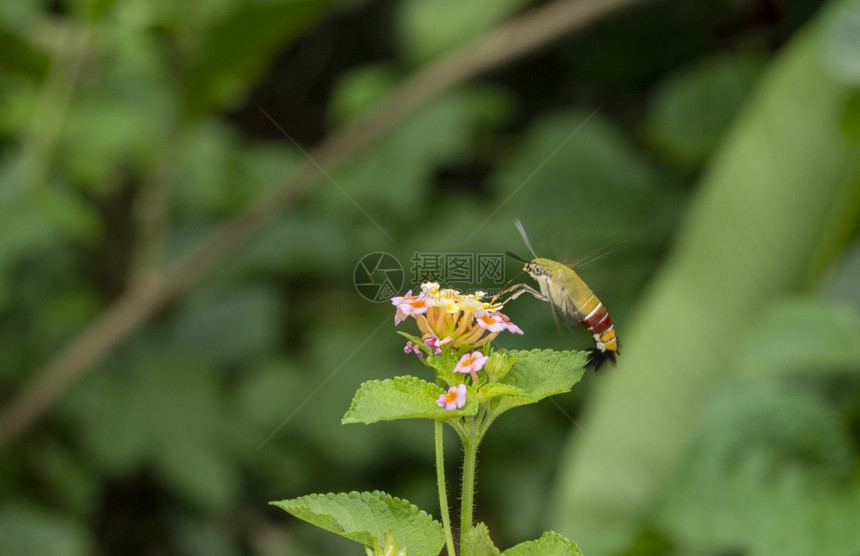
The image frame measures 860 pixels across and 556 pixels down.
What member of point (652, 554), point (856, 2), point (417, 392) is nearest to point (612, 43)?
point (856, 2)

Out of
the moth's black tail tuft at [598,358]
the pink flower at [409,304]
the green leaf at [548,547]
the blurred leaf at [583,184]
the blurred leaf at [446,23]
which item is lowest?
the blurred leaf at [583,184]

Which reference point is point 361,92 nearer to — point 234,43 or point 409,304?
point 234,43

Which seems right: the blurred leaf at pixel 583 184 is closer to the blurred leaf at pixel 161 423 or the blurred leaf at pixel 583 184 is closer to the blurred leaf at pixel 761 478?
the blurred leaf at pixel 161 423

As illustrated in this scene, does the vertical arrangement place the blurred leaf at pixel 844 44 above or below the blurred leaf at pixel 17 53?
below

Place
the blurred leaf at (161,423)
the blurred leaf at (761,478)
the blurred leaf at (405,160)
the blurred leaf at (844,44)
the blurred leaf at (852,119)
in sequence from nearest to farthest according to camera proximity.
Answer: the blurred leaf at (761,478) → the blurred leaf at (844,44) → the blurred leaf at (852,119) → the blurred leaf at (161,423) → the blurred leaf at (405,160)

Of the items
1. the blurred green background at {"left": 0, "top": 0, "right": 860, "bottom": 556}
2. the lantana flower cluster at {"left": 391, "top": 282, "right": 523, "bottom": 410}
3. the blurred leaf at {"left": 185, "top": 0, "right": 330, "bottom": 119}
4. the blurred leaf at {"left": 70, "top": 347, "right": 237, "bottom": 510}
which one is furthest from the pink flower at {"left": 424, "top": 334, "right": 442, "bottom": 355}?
the blurred leaf at {"left": 70, "top": 347, "right": 237, "bottom": 510}

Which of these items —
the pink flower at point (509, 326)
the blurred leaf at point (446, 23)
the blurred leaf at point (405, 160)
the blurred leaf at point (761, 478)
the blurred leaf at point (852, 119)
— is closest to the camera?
the pink flower at point (509, 326)

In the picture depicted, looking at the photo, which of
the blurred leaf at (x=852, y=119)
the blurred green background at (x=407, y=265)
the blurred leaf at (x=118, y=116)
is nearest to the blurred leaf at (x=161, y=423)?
the blurred green background at (x=407, y=265)

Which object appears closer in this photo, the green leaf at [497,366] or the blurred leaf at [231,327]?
the green leaf at [497,366]
